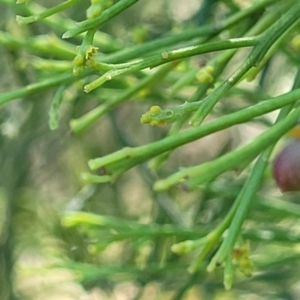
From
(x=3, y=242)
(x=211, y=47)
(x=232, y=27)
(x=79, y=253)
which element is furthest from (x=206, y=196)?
(x=211, y=47)

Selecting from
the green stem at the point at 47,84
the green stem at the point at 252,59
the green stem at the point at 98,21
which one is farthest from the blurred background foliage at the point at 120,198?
the green stem at the point at 98,21

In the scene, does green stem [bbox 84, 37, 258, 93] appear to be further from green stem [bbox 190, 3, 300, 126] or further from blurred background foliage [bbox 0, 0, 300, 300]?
blurred background foliage [bbox 0, 0, 300, 300]

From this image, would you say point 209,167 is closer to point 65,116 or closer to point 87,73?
point 87,73

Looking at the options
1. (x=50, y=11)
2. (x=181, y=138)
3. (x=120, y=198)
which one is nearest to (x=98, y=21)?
(x=50, y=11)

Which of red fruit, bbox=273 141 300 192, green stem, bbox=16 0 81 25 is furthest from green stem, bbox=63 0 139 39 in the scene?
red fruit, bbox=273 141 300 192

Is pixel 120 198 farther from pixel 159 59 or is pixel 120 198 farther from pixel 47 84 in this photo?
pixel 159 59
